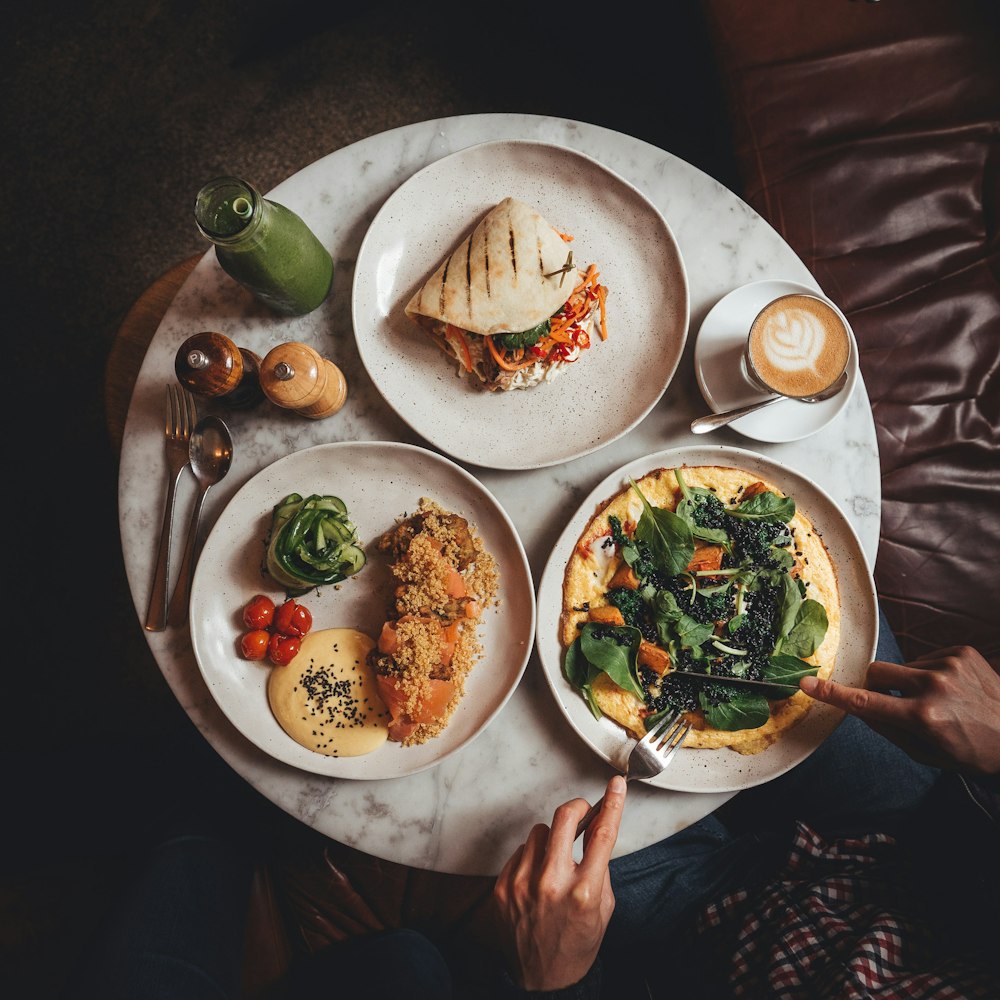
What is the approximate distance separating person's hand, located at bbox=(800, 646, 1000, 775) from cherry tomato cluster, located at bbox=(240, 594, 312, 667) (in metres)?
1.42

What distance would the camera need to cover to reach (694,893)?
2355 mm

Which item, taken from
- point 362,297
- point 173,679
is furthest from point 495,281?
point 173,679

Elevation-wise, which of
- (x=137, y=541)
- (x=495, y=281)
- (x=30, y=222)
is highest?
(x=30, y=222)

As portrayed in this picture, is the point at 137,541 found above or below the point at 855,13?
below

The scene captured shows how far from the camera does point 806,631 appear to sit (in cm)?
203

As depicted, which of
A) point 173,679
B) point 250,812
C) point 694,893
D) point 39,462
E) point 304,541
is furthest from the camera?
point 39,462

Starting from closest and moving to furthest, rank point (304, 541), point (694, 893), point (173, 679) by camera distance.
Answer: point (304, 541)
point (173, 679)
point (694, 893)

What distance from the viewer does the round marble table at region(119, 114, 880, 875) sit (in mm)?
2049

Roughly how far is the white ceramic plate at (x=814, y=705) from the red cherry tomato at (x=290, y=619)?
677 mm

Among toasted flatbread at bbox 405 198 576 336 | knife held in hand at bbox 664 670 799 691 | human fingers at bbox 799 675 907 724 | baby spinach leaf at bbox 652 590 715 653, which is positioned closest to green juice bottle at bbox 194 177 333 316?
toasted flatbread at bbox 405 198 576 336

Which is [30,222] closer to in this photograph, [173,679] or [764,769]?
[173,679]

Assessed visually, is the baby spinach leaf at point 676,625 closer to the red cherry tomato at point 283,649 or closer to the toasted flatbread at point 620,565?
the toasted flatbread at point 620,565

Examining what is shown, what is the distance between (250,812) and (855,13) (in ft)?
11.3

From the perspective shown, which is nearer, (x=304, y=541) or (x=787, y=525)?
(x=304, y=541)
